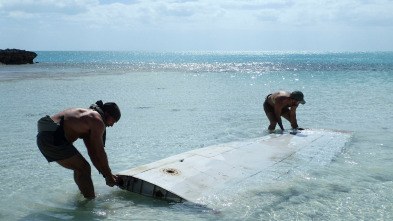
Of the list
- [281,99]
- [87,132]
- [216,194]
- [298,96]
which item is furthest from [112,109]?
[281,99]

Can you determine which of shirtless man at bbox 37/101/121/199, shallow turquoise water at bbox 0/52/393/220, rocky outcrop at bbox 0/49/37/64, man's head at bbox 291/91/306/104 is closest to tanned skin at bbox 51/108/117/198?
shirtless man at bbox 37/101/121/199

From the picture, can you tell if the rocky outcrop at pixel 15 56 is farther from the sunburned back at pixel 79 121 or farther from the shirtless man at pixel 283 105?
the sunburned back at pixel 79 121

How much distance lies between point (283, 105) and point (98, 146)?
6250 millimetres

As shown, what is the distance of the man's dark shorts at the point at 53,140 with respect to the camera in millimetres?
4934

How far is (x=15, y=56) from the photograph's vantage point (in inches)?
2552

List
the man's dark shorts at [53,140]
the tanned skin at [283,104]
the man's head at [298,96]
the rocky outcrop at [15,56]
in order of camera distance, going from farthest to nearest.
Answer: the rocky outcrop at [15,56] → the tanned skin at [283,104] → the man's head at [298,96] → the man's dark shorts at [53,140]

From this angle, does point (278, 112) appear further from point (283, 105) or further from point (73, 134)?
point (73, 134)

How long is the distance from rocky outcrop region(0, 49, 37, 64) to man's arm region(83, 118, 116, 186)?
65834 mm

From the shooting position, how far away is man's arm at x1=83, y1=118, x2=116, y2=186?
4988mm

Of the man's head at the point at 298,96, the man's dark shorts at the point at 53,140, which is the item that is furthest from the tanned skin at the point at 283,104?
the man's dark shorts at the point at 53,140

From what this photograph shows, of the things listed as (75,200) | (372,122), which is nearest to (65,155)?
(75,200)

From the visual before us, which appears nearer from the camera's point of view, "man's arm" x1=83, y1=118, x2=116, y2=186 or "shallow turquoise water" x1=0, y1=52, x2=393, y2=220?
"man's arm" x1=83, y1=118, x2=116, y2=186

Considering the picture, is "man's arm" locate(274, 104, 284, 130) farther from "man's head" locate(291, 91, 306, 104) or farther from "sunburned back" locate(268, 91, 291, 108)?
"man's head" locate(291, 91, 306, 104)

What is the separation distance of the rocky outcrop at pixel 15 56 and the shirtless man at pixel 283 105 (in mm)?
62697
